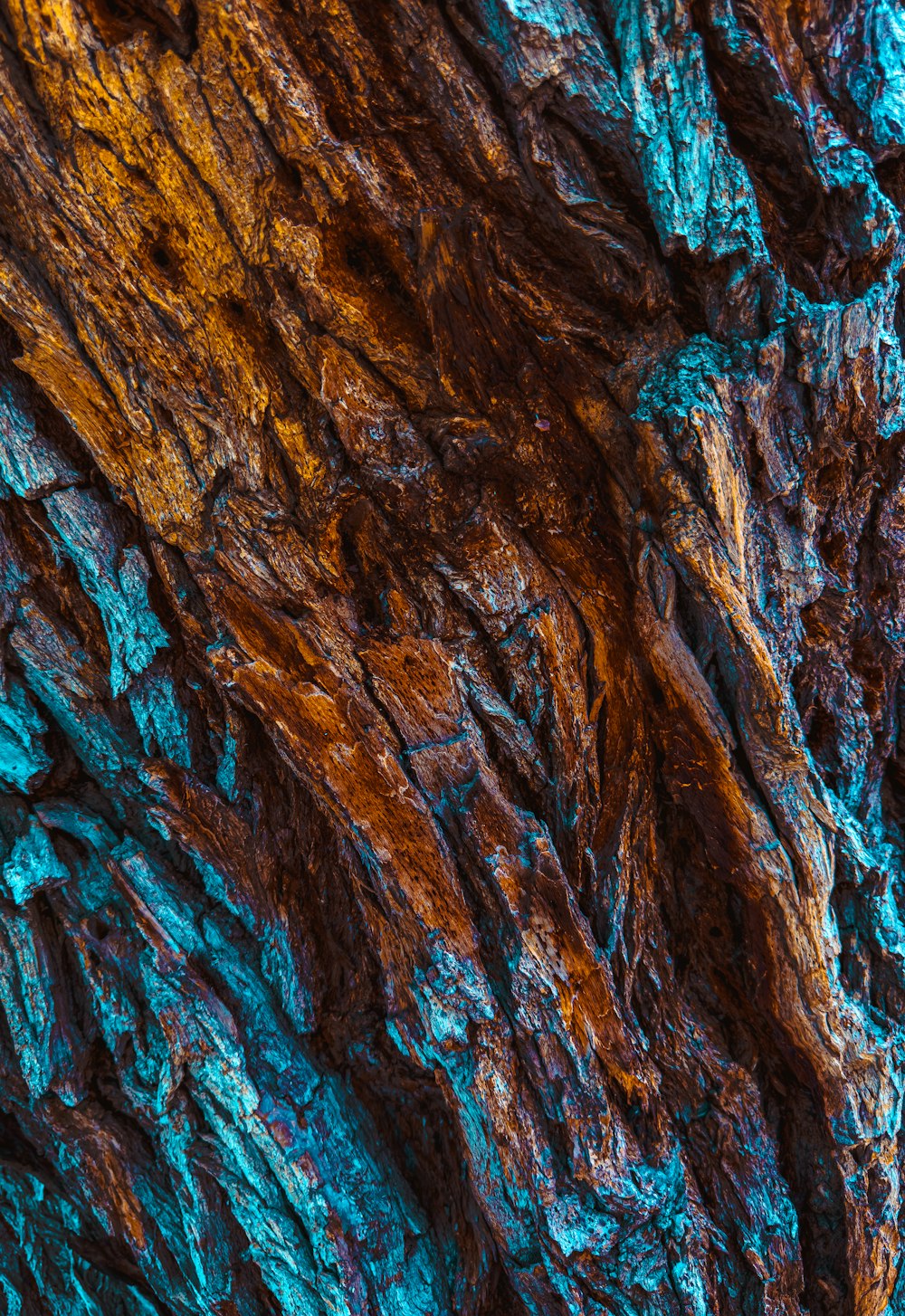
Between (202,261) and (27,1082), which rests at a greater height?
(202,261)

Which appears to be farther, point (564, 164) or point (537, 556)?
point (537, 556)

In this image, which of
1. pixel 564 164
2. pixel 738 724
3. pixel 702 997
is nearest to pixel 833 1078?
pixel 702 997

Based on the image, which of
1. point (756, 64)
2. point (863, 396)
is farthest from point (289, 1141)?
point (756, 64)

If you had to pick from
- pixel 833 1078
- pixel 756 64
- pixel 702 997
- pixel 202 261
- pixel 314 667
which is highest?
pixel 756 64

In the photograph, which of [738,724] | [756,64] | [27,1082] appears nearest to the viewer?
[756,64]

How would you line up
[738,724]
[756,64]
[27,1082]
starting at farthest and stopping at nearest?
[27,1082], [738,724], [756,64]

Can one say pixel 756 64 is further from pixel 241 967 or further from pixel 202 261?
pixel 241 967

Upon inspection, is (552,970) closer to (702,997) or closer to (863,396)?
(702,997)
